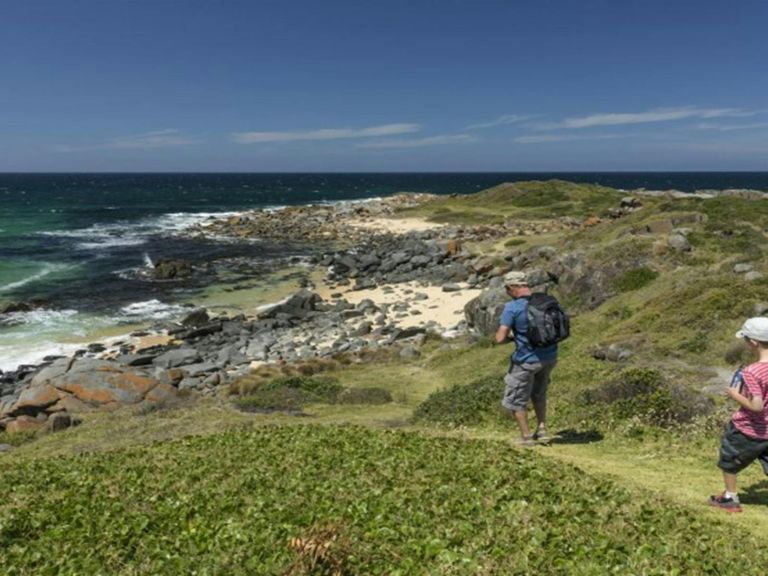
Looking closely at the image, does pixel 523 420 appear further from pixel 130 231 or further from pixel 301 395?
pixel 130 231

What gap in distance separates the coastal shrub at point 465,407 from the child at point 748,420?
263 inches

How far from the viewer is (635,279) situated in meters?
27.5

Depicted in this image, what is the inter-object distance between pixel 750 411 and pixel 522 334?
11.8 ft

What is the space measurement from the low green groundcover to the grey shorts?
0.86 meters

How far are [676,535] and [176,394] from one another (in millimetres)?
20032

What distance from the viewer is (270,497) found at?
8.62 m

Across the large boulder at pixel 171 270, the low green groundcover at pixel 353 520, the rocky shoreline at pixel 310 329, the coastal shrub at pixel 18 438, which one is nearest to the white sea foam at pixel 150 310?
the rocky shoreline at pixel 310 329

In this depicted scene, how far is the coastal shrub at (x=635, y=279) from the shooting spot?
27250mm

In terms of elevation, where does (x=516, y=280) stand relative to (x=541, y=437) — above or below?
above

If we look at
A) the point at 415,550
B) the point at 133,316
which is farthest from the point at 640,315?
the point at 133,316

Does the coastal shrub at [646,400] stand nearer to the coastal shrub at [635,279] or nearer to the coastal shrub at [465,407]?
the coastal shrub at [465,407]

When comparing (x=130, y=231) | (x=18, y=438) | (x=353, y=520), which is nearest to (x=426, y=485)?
(x=353, y=520)

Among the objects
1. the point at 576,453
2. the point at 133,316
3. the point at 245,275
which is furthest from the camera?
the point at 245,275

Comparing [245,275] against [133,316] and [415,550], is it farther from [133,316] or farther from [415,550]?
[415,550]
